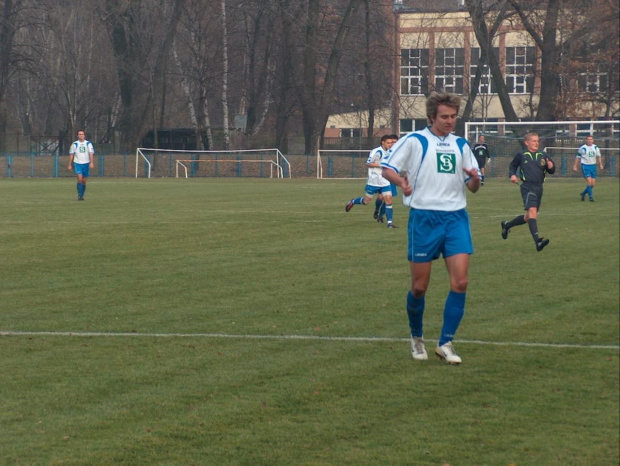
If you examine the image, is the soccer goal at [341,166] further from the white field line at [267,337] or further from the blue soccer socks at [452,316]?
the blue soccer socks at [452,316]

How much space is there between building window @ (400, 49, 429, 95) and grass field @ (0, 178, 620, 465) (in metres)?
53.1

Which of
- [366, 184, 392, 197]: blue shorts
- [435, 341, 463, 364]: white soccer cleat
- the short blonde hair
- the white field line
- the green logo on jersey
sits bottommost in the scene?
the white field line

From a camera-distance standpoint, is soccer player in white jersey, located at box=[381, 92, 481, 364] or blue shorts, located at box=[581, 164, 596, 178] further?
blue shorts, located at box=[581, 164, 596, 178]

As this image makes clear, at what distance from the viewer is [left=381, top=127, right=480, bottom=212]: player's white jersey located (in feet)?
25.0

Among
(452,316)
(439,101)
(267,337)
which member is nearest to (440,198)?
(439,101)

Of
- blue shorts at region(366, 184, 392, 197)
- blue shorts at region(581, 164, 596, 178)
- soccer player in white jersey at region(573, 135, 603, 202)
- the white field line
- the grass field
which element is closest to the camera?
the grass field

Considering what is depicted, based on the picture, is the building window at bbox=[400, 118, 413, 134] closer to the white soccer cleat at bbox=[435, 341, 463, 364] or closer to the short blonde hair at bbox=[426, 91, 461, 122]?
the short blonde hair at bbox=[426, 91, 461, 122]

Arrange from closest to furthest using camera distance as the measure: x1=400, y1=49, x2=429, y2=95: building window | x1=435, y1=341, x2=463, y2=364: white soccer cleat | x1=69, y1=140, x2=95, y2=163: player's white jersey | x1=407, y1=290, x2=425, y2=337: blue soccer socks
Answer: x1=435, y1=341, x2=463, y2=364: white soccer cleat → x1=407, y1=290, x2=425, y2=337: blue soccer socks → x1=69, y1=140, x2=95, y2=163: player's white jersey → x1=400, y1=49, x2=429, y2=95: building window

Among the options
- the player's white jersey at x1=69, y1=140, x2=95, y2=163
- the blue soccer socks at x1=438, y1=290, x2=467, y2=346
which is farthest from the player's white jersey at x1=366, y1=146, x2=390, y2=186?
the blue soccer socks at x1=438, y1=290, x2=467, y2=346

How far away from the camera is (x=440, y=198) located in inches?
299

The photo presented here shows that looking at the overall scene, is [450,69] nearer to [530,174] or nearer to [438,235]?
[530,174]

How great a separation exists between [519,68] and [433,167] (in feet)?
244

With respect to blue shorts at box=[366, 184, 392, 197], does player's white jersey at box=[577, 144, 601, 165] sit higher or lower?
higher

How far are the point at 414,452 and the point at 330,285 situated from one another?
6503 millimetres
